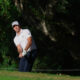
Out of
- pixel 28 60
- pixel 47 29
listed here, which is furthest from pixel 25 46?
pixel 47 29

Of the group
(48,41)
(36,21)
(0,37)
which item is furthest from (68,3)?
(0,37)

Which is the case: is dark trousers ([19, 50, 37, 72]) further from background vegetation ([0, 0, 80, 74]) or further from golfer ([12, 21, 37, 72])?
background vegetation ([0, 0, 80, 74])

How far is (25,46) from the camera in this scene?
10195 mm

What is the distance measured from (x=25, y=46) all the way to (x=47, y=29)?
3.88m

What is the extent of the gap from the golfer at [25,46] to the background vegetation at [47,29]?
2595mm

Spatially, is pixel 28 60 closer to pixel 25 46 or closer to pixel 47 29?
pixel 25 46

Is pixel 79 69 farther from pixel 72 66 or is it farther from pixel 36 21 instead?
pixel 36 21

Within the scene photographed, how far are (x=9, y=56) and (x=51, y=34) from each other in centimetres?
225

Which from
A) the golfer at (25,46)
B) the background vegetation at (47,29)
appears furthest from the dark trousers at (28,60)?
the background vegetation at (47,29)

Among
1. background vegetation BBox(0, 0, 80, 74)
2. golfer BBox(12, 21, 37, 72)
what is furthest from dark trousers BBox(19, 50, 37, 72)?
background vegetation BBox(0, 0, 80, 74)

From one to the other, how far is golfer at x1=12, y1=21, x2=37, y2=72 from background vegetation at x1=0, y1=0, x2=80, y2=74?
8.51 feet

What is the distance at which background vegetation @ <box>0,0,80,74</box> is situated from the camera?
13680mm

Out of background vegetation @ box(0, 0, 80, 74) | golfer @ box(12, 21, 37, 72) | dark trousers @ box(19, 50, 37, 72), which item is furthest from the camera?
background vegetation @ box(0, 0, 80, 74)

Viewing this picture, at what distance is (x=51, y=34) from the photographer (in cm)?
1426
